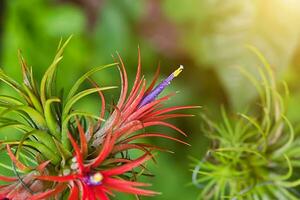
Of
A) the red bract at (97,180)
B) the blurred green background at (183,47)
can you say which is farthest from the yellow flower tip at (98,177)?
the blurred green background at (183,47)

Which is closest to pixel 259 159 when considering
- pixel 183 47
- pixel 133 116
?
pixel 133 116

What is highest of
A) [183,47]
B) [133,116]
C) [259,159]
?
[183,47]

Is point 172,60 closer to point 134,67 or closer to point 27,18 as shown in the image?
point 134,67

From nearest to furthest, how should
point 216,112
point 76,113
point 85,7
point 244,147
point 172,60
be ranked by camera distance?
point 76,113 < point 244,147 < point 216,112 < point 172,60 < point 85,7

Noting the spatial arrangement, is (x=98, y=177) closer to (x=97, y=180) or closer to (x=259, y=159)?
(x=97, y=180)

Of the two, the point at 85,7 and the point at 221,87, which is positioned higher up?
the point at 85,7

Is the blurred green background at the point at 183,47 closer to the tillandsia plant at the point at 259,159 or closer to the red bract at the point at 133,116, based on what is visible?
the tillandsia plant at the point at 259,159

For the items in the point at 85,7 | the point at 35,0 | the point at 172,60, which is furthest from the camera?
the point at 85,7

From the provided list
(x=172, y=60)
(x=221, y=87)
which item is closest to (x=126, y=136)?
(x=221, y=87)
